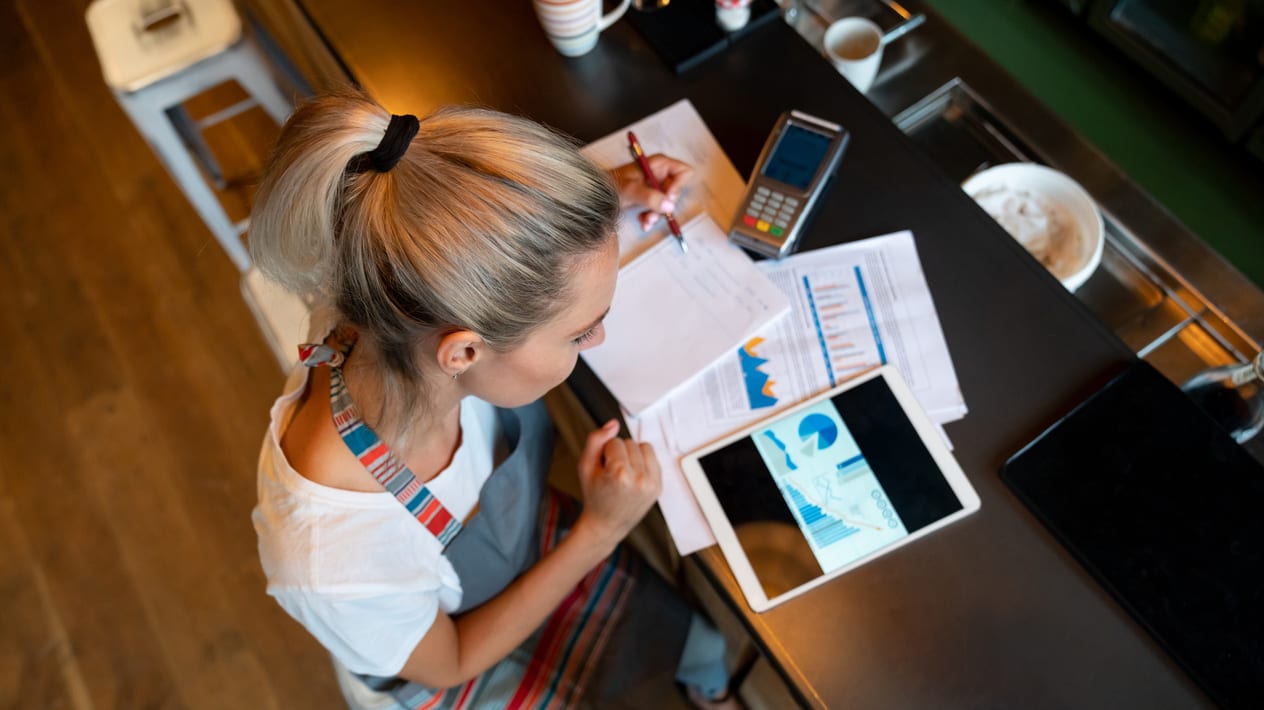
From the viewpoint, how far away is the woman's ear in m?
0.63

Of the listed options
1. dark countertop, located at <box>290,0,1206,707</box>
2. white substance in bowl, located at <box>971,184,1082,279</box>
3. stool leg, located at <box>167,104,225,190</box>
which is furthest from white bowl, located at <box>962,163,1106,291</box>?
stool leg, located at <box>167,104,225,190</box>

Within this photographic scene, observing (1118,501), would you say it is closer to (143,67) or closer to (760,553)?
(760,553)

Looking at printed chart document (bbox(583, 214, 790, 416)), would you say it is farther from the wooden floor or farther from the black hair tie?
the wooden floor

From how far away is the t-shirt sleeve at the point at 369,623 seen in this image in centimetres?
73

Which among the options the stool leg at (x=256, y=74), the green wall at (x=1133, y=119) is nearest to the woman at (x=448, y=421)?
the stool leg at (x=256, y=74)

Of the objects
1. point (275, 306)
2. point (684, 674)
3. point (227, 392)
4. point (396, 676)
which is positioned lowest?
point (227, 392)

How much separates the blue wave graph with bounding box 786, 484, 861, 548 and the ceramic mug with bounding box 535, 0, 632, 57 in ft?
2.06

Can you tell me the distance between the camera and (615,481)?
806mm

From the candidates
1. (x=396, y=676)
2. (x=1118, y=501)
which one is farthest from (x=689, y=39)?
(x=396, y=676)

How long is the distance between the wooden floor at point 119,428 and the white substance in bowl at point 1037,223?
1.38 metres

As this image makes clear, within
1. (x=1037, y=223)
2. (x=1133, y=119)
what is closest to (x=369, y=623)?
(x=1037, y=223)

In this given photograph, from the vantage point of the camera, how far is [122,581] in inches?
62.3

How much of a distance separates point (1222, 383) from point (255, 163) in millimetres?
1992

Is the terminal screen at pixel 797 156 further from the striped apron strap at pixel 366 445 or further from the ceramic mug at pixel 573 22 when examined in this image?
the striped apron strap at pixel 366 445
